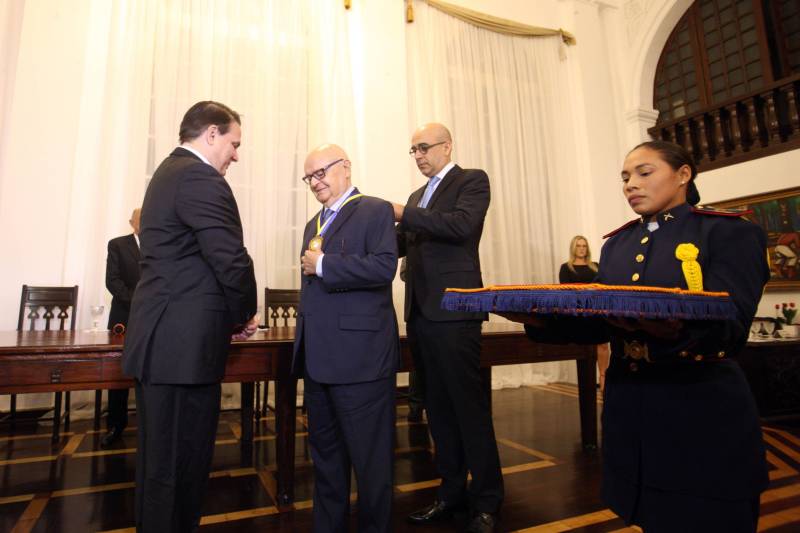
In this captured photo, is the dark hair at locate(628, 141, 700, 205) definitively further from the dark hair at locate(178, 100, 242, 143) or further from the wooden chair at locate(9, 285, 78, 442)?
the wooden chair at locate(9, 285, 78, 442)

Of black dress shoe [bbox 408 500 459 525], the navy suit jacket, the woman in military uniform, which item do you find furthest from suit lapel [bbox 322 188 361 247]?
Answer: black dress shoe [bbox 408 500 459 525]

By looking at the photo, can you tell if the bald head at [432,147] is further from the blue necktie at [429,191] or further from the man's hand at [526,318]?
the man's hand at [526,318]

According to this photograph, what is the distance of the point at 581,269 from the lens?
517 cm

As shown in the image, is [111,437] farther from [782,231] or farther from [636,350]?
[782,231]

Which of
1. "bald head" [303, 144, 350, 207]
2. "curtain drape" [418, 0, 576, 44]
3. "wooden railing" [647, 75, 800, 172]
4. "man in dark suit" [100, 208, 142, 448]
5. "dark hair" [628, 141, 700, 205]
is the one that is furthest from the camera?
"curtain drape" [418, 0, 576, 44]

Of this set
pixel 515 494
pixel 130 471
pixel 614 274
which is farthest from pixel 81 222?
pixel 614 274

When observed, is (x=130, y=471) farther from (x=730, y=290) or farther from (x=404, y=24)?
(x=404, y=24)

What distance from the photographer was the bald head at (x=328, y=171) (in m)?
1.77

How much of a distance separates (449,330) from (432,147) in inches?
32.1

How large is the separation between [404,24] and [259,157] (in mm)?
2374

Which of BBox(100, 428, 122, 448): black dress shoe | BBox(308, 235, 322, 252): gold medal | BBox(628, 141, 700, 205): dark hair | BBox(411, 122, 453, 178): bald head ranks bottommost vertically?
BBox(100, 428, 122, 448): black dress shoe

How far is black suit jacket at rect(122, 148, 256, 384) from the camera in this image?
1479mm

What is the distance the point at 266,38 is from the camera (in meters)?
4.92

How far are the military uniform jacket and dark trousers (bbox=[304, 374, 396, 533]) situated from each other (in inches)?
27.9
